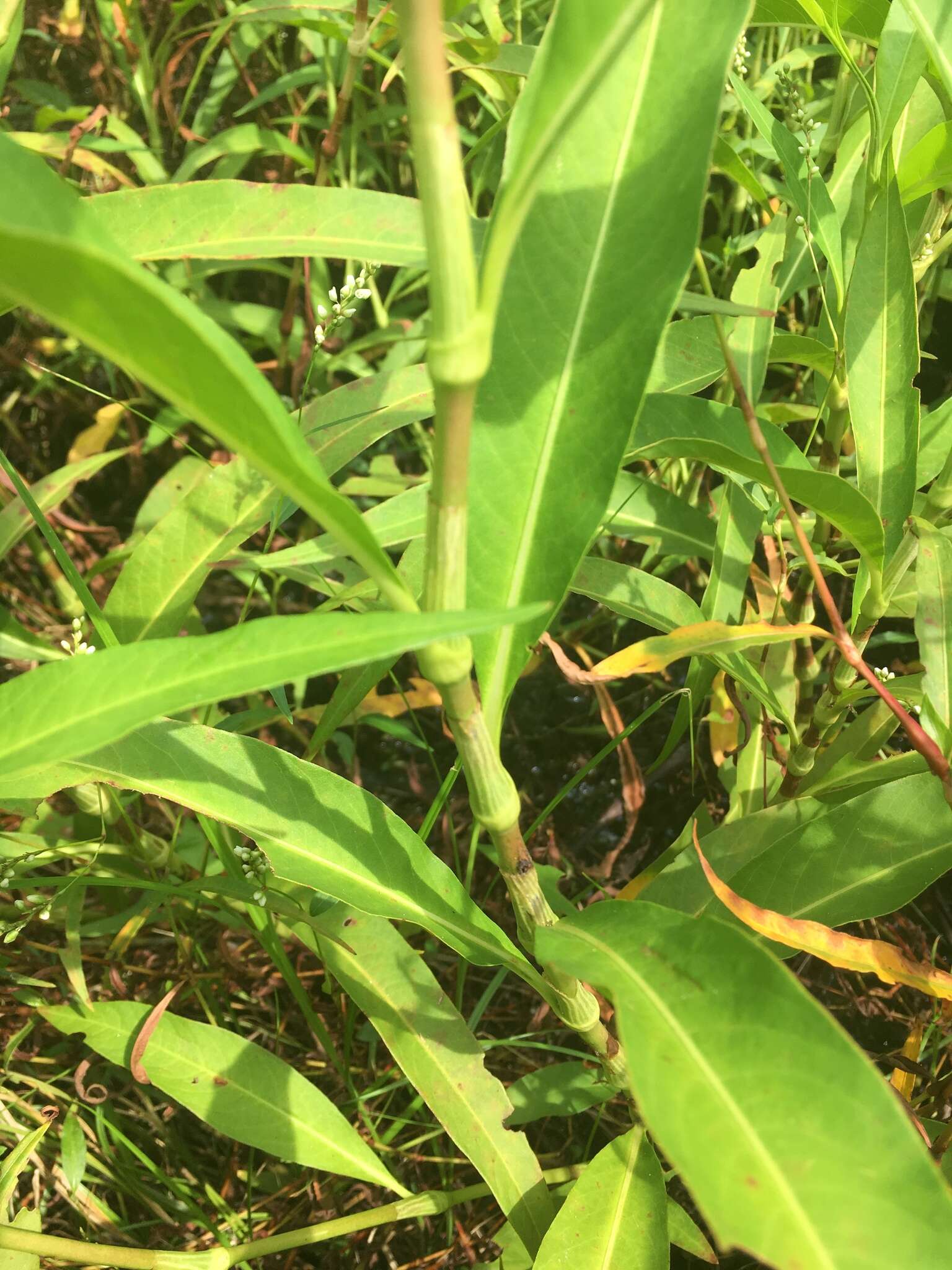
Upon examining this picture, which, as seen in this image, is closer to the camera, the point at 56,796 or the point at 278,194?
the point at 278,194

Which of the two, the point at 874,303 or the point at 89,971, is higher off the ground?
the point at 874,303

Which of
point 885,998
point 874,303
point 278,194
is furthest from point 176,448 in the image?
point 885,998

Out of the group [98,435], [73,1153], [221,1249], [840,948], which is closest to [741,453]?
[840,948]

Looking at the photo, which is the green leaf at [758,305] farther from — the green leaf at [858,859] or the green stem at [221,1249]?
the green stem at [221,1249]

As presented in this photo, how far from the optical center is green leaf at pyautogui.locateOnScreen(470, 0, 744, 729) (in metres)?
0.67

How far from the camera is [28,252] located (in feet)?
1.35

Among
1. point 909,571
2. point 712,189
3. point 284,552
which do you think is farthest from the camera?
point 712,189

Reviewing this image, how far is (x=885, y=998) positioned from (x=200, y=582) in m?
1.15

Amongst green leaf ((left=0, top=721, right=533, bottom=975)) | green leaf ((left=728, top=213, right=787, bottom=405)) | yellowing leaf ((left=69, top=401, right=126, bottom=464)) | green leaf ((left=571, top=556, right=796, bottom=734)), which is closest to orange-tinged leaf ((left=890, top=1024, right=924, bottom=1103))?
green leaf ((left=571, top=556, right=796, bottom=734))

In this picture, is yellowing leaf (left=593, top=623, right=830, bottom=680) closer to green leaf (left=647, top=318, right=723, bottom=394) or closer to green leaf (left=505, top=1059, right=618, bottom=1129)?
green leaf (left=647, top=318, right=723, bottom=394)

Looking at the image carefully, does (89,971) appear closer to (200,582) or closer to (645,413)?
(200,582)

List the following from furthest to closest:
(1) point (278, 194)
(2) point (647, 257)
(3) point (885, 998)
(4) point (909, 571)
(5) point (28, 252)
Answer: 1. (3) point (885, 998)
2. (4) point (909, 571)
3. (1) point (278, 194)
4. (2) point (647, 257)
5. (5) point (28, 252)

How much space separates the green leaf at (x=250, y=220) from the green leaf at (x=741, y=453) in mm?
293

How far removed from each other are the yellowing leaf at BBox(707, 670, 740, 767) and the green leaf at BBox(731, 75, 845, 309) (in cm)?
56
